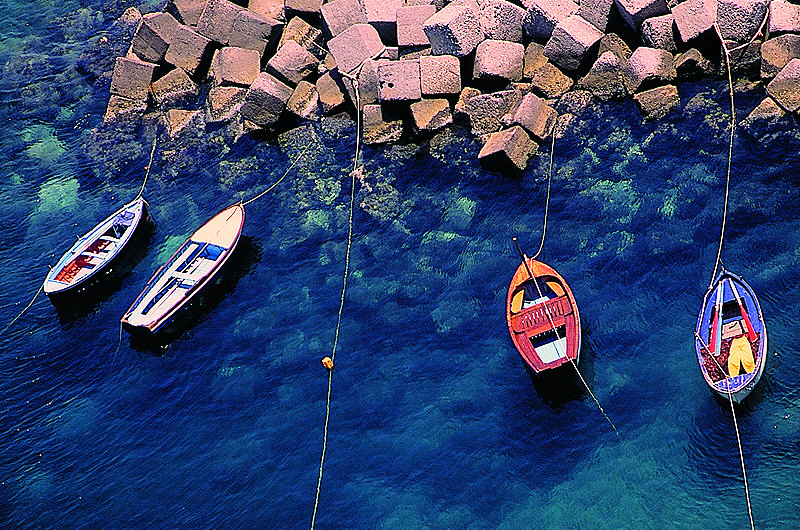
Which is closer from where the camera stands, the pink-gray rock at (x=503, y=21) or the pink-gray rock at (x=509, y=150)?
the pink-gray rock at (x=509, y=150)

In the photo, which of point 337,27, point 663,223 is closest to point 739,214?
point 663,223

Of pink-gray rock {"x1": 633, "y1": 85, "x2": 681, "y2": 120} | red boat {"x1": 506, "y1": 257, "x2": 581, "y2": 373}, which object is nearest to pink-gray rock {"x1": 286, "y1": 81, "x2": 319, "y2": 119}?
red boat {"x1": 506, "y1": 257, "x2": 581, "y2": 373}

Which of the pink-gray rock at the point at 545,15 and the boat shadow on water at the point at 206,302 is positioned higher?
the pink-gray rock at the point at 545,15

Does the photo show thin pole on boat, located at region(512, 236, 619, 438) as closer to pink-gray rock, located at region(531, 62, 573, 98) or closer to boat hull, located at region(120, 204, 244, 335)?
pink-gray rock, located at region(531, 62, 573, 98)

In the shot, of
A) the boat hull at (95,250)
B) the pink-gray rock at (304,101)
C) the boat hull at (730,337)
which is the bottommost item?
the boat hull at (730,337)

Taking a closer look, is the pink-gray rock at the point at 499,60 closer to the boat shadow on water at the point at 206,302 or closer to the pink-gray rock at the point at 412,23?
the pink-gray rock at the point at 412,23

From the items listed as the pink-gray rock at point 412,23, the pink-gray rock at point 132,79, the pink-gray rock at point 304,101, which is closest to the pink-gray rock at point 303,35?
the pink-gray rock at point 304,101

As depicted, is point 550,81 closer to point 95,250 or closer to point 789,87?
point 789,87
